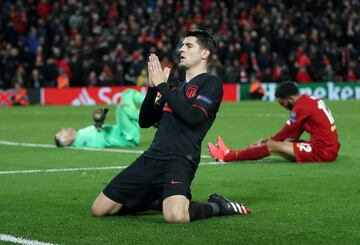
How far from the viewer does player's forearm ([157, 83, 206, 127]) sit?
25.3 ft

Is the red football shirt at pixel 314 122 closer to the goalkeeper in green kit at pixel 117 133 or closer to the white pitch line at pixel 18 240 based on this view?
the goalkeeper in green kit at pixel 117 133

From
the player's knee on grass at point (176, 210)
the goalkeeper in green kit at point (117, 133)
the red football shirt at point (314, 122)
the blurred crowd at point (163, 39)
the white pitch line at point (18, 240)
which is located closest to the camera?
the white pitch line at point (18, 240)

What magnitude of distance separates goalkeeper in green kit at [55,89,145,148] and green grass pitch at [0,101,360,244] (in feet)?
1.02

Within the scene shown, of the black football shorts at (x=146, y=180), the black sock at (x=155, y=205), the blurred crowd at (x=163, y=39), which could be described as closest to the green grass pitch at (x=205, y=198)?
the black sock at (x=155, y=205)

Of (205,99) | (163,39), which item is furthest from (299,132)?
(163,39)

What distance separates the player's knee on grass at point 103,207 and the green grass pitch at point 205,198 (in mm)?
106

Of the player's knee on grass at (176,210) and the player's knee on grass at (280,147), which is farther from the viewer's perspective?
the player's knee on grass at (280,147)

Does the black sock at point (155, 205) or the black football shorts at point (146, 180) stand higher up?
the black football shorts at point (146, 180)

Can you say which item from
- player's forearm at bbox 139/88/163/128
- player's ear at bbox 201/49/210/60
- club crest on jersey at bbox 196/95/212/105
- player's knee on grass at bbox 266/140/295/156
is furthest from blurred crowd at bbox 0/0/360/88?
club crest on jersey at bbox 196/95/212/105

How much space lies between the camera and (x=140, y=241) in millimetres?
6637

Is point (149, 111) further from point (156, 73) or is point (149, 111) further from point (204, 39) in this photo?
point (204, 39)

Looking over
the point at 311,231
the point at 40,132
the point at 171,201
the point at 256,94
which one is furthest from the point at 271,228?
the point at 256,94

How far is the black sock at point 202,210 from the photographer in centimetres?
759

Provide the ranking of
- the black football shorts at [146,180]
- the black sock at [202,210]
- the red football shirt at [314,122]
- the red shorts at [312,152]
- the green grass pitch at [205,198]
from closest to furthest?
the green grass pitch at [205,198]
the black sock at [202,210]
the black football shorts at [146,180]
the red football shirt at [314,122]
the red shorts at [312,152]
